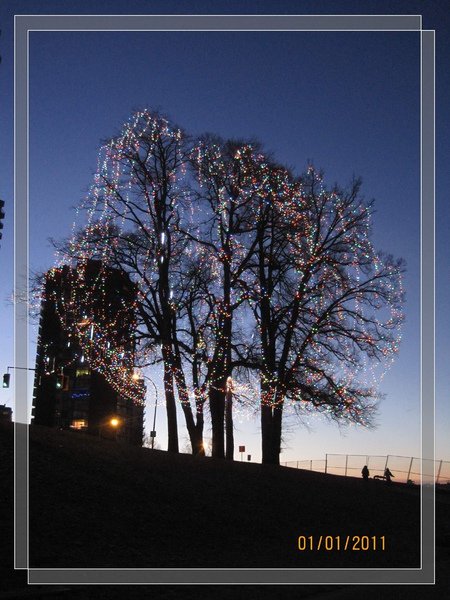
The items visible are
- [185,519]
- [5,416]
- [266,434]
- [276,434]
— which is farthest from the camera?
[5,416]

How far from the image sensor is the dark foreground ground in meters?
10.3

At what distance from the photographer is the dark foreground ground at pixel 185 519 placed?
1034 cm

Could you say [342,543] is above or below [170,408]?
below

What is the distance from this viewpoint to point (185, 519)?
15.1 m

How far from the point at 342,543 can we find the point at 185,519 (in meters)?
3.67

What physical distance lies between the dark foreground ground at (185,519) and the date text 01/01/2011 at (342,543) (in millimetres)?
161

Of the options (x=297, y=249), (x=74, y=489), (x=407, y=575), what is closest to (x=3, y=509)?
(x=74, y=489)

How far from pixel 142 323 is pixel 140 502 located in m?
12.0

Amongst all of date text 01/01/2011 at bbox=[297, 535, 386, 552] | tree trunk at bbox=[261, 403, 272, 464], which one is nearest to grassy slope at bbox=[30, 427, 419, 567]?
date text 01/01/2011 at bbox=[297, 535, 386, 552]

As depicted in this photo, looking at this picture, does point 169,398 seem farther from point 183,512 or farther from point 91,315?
point 183,512

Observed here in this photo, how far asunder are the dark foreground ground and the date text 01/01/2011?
0.16 meters

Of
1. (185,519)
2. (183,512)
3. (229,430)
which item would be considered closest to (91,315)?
(229,430)

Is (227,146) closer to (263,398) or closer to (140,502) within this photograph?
(263,398)

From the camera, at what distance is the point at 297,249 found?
2742 cm
